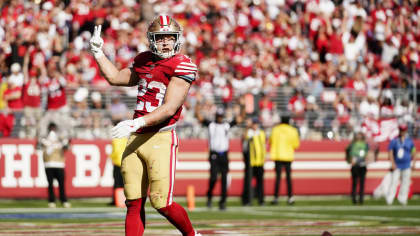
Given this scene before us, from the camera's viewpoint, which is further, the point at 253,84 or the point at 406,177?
the point at 253,84

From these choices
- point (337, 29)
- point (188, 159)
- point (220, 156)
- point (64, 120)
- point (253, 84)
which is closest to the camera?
point (220, 156)

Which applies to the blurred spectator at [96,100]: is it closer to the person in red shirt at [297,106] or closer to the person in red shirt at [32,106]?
the person in red shirt at [32,106]

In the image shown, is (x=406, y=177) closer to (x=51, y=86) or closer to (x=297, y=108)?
(x=297, y=108)

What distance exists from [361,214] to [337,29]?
12175mm

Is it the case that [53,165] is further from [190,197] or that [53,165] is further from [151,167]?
[151,167]

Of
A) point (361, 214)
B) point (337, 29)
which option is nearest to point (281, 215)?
point (361, 214)

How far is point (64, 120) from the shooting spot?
67.8ft

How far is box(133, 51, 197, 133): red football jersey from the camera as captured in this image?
26.6 ft

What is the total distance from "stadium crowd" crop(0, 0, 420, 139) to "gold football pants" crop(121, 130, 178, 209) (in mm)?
11723

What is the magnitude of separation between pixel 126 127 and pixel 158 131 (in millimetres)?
648

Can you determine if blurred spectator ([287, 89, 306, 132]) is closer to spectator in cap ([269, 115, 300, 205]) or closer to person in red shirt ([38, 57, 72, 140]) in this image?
spectator in cap ([269, 115, 300, 205])

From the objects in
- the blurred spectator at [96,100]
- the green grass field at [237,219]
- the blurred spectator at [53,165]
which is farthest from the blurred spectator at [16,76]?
the green grass field at [237,219]

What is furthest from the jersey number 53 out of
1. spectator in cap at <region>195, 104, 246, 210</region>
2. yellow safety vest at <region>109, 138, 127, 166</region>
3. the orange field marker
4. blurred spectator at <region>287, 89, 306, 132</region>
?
blurred spectator at <region>287, 89, 306, 132</region>

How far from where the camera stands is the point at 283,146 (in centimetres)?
2098
